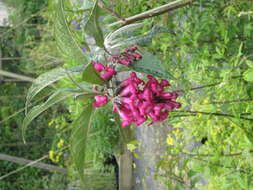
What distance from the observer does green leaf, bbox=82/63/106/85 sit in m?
0.43

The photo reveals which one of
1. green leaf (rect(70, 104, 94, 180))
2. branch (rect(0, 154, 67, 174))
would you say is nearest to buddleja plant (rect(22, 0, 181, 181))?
green leaf (rect(70, 104, 94, 180))

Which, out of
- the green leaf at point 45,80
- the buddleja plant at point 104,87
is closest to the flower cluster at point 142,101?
the buddleja plant at point 104,87

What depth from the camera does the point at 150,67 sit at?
0.52 meters

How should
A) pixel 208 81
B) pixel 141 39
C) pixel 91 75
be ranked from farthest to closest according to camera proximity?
1. pixel 208 81
2. pixel 141 39
3. pixel 91 75

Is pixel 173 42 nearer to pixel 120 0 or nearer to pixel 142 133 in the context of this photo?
pixel 120 0

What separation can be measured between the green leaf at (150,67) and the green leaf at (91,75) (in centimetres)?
8

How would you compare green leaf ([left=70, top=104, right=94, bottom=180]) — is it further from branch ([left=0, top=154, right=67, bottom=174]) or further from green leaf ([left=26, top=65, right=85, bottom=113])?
branch ([left=0, top=154, right=67, bottom=174])

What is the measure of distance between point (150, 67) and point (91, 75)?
0.12 m

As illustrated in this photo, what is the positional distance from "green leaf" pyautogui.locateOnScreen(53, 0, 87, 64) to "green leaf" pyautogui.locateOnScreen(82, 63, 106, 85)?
70 millimetres

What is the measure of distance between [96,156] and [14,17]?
2.18 metres

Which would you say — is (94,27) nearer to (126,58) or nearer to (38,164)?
(126,58)

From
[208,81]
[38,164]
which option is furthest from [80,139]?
[38,164]

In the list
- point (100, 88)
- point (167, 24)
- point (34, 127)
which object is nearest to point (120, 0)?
point (167, 24)

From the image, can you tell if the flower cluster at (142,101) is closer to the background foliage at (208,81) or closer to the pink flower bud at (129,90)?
the pink flower bud at (129,90)
